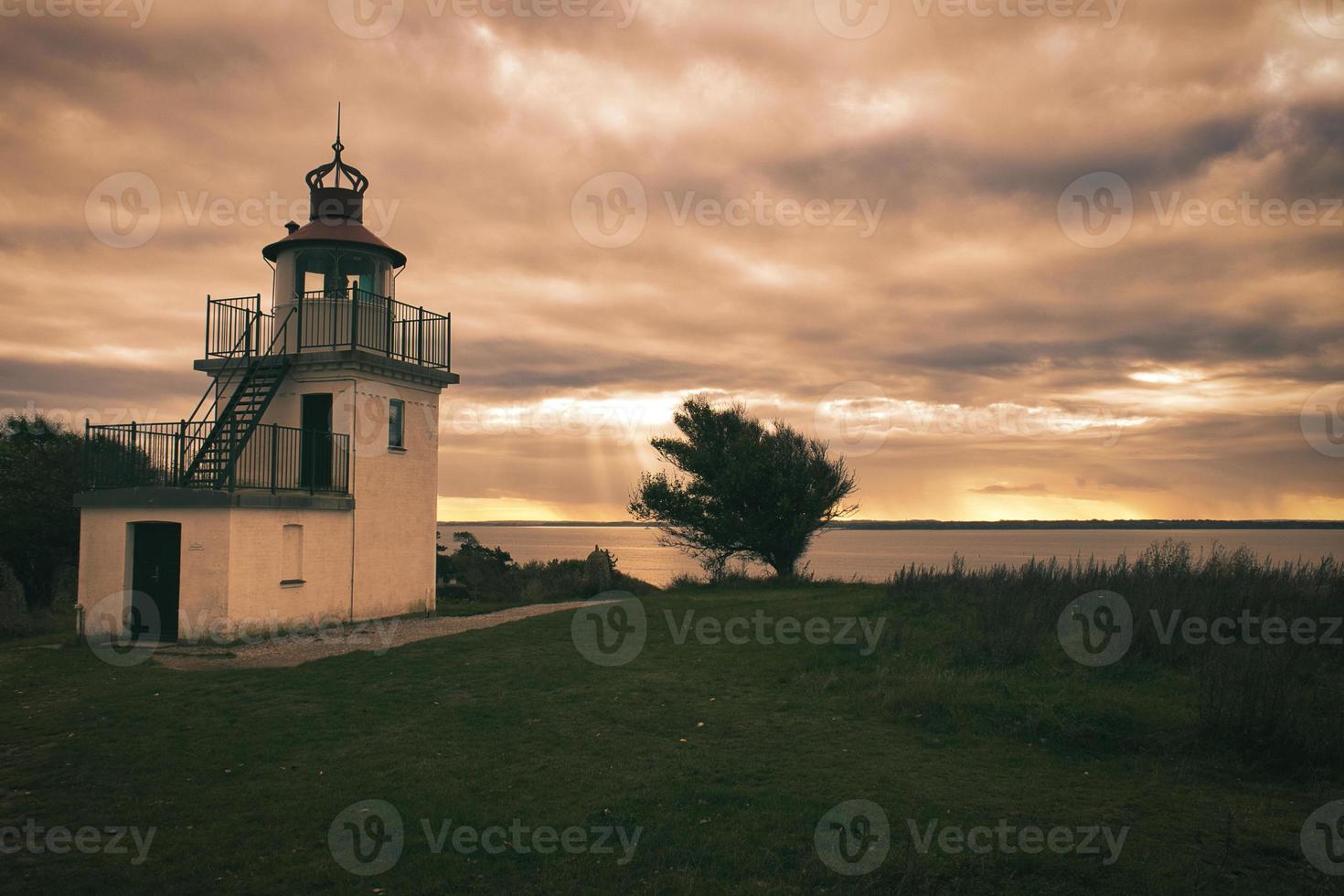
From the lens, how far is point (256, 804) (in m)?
7.46

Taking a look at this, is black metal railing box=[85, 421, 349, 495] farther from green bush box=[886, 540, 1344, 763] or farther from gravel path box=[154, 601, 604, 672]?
green bush box=[886, 540, 1344, 763]

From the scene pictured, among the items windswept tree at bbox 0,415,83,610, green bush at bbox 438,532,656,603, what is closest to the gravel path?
green bush at bbox 438,532,656,603

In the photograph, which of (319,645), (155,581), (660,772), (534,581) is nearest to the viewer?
(660,772)

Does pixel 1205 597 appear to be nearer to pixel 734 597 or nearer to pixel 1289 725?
pixel 1289 725

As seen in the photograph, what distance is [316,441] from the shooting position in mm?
20281

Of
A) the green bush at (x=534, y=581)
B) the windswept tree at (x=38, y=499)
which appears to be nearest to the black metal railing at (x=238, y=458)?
the windswept tree at (x=38, y=499)

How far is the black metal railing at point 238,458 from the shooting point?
729 inches

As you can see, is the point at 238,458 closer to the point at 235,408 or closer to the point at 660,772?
the point at 235,408

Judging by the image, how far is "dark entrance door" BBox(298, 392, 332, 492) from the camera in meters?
20.2

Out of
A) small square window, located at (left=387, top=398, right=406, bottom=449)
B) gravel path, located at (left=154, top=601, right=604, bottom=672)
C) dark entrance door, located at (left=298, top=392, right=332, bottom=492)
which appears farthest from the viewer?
small square window, located at (left=387, top=398, right=406, bottom=449)

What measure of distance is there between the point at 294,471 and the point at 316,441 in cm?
84

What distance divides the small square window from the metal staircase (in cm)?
250

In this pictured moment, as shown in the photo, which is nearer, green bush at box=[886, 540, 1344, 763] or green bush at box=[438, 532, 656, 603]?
green bush at box=[886, 540, 1344, 763]

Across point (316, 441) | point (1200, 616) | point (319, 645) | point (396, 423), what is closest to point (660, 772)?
point (1200, 616)
